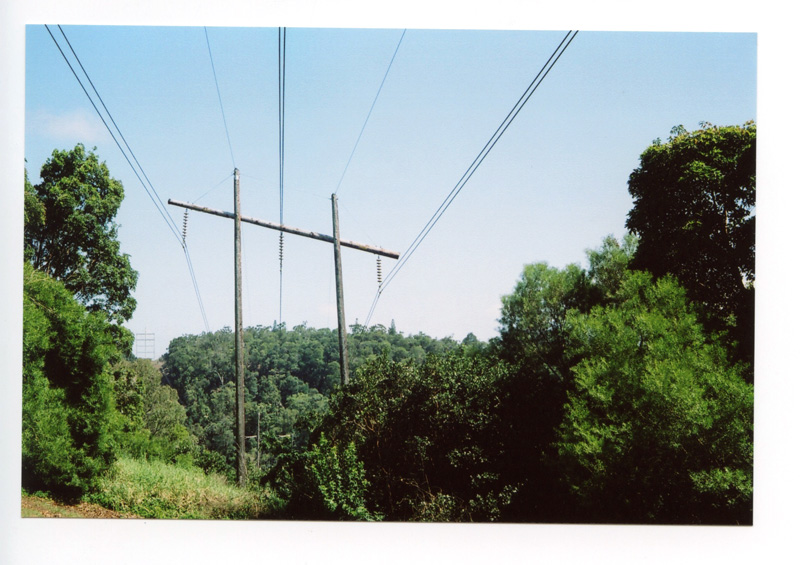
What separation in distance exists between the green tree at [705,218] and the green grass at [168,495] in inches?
176

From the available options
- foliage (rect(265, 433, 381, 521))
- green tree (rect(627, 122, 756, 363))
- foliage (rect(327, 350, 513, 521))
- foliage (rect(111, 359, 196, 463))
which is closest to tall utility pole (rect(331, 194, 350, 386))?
foliage (rect(327, 350, 513, 521))

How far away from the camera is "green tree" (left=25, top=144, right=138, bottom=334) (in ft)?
19.2

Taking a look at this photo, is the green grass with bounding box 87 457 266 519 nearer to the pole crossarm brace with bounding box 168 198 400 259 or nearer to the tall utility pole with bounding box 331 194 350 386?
the tall utility pole with bounding box 331 194 350 386

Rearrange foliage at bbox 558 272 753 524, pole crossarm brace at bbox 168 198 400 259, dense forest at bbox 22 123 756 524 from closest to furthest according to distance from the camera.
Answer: foliage at bbox 558 272 753 524 → dense forest at bbox 22 123 756 524 → pole crossarm brace at bbox 168 198 400 259

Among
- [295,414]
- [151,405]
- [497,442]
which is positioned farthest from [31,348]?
[497,442]

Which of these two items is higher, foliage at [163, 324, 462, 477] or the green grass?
foliage at [163, 324, 462, 477]

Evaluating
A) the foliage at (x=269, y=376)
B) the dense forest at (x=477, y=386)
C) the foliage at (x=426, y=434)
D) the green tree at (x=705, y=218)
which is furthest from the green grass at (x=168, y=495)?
the green tree at (x=705, y=218)

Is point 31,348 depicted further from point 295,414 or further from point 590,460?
point 590,460

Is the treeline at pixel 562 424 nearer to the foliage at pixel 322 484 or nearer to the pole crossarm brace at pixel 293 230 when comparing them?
the foliage at pixel 322 484

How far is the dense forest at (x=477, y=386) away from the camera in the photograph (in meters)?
5.31

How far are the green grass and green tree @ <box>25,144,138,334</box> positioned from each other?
1.35m

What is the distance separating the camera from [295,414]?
646cm

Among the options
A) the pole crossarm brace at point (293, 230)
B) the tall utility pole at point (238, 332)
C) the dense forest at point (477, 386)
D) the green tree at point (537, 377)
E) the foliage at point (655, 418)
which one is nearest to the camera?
the foliage at point (655, 418)

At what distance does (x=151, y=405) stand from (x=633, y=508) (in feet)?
15.6
